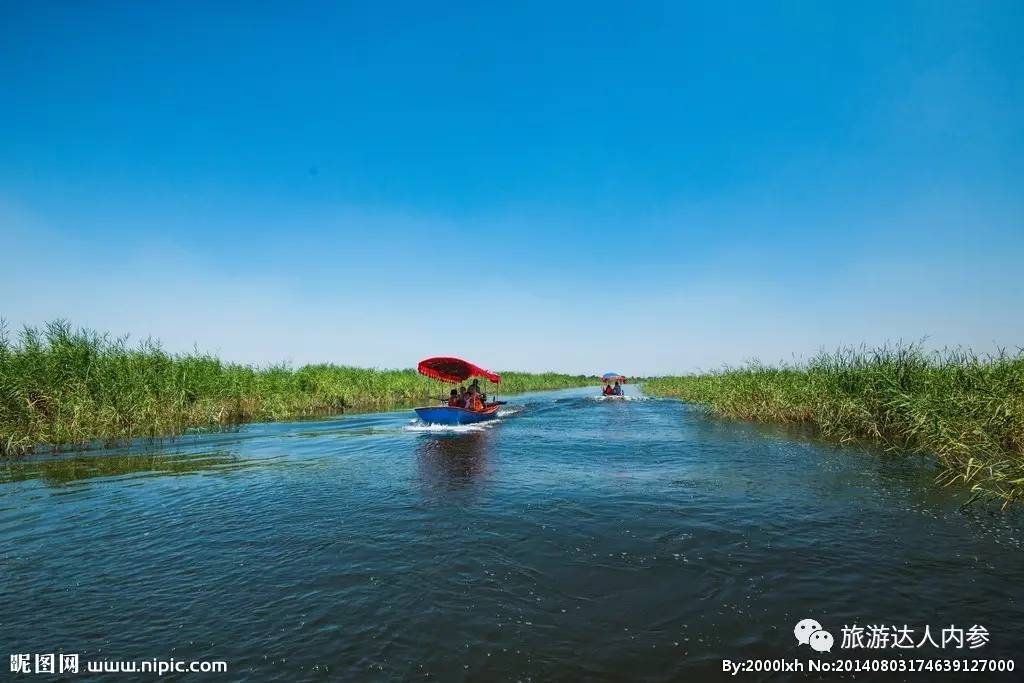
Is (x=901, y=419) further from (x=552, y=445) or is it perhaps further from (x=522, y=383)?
(x=522, y=383)

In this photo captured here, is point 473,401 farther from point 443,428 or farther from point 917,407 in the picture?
point 917,407

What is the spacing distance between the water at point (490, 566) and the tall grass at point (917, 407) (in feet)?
3.60

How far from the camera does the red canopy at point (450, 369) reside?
22.9 m

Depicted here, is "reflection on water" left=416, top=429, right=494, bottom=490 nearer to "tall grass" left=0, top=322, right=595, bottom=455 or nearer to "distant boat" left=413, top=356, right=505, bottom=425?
"distant boat" left=413, top=356, right=505, bottom=425

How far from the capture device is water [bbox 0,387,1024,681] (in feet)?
14.6

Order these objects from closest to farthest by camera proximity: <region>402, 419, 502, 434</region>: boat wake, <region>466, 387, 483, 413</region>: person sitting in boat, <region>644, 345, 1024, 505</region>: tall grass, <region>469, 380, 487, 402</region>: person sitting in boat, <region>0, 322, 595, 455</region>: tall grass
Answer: <region>644, 345, 1024, 505</region>: tall grass
<region>0, 322, 595, 455</region>: tall grass
<region>402, 419, 502, 434</region>: boat wake
<region>466, 387, 483, 413</region>: person sitting in boat
<region>469, 380, 487, 402</region>: person sitting in boat

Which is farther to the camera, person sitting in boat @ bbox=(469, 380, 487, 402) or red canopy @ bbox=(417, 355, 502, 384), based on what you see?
person sitting in boat @ bbox=(469, 380, 487, 402)

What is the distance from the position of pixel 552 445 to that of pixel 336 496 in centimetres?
917

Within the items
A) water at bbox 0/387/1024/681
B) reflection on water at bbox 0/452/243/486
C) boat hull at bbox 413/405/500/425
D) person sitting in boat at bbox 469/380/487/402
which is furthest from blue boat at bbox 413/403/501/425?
water at bbox 0/387/1024/681

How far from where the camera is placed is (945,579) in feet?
18.8

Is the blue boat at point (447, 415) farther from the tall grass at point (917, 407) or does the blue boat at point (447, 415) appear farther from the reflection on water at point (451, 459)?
the tall grass at point (917, 407)

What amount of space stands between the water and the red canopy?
10875 millimetres

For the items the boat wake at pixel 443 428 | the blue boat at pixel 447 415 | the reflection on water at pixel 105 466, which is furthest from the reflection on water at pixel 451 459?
the reflection on water at pixel 105 466

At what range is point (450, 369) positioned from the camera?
25.3m
